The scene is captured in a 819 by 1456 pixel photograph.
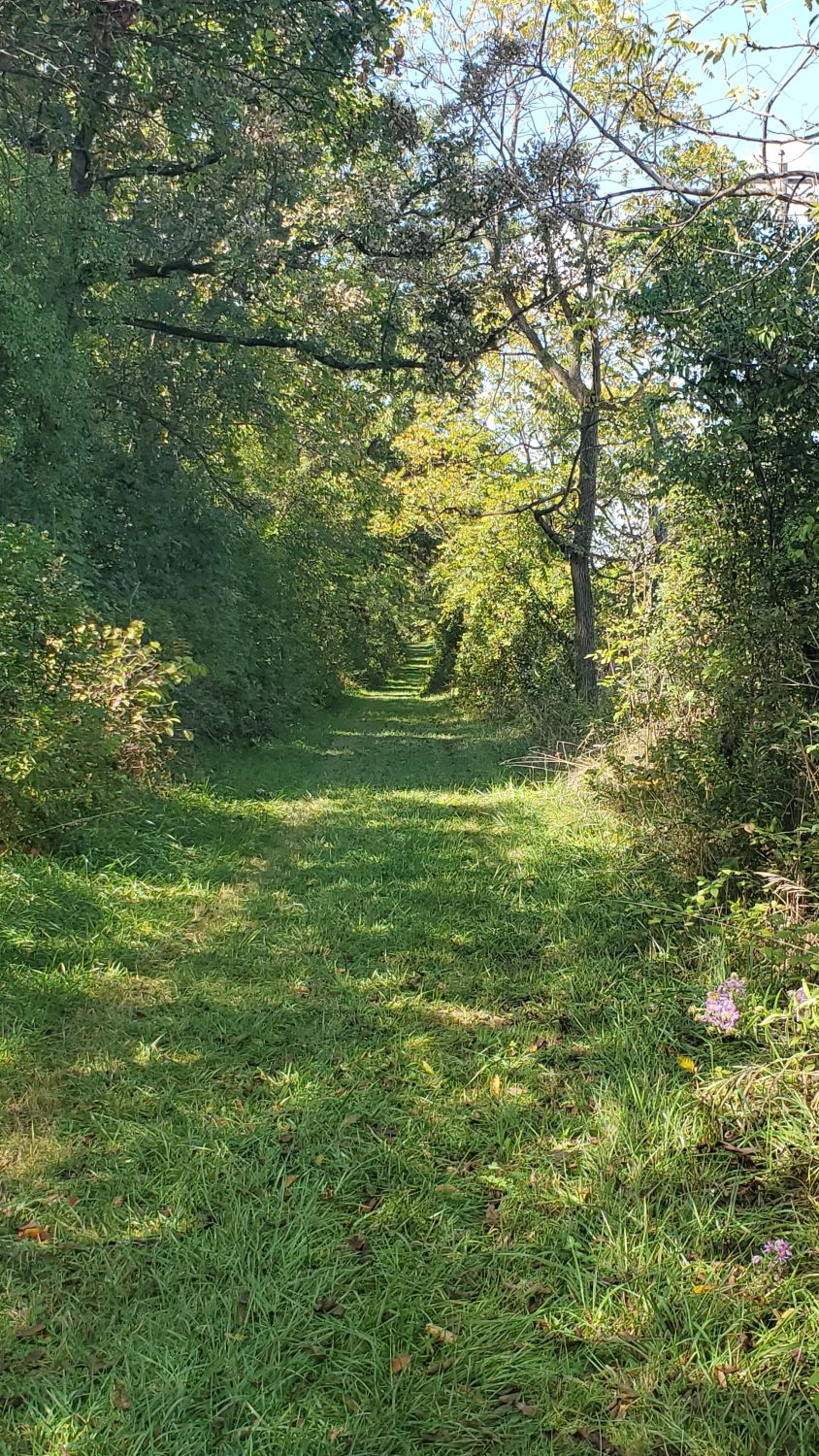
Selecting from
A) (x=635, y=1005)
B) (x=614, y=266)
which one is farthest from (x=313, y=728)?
(x=635, y=1005)

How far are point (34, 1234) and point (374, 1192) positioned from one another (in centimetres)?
112

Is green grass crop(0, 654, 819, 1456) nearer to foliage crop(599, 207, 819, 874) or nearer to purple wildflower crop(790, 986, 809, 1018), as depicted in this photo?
purple wildflower crop(790, 986, 809, 1018)

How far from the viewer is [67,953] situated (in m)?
4.60

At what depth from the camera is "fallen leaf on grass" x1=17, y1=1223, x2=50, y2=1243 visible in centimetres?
266

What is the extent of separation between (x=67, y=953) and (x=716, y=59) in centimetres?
558

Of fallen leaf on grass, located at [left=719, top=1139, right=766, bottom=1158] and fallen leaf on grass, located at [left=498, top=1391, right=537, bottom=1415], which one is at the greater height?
fallen leaf on grass, located at [left=719, top=1139, right=766, bottom=1158]

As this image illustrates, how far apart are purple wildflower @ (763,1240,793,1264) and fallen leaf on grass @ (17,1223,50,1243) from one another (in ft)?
7.42

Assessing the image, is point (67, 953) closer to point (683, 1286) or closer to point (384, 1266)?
point (384, 1266)

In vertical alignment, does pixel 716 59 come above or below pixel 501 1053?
above

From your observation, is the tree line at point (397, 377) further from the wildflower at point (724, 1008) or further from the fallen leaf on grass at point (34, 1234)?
the fallen leaf on grass at point (34, 1234)

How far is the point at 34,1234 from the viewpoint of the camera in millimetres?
2678

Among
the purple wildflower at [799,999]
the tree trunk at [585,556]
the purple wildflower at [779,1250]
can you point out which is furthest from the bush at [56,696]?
the tree trunk at [585,556]

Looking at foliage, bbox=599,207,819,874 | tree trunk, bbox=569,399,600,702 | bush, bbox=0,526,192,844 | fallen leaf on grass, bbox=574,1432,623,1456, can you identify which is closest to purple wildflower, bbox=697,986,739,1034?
foliage, bbox=599,207,819,874

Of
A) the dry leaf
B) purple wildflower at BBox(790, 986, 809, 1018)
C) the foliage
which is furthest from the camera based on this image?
the foliage
